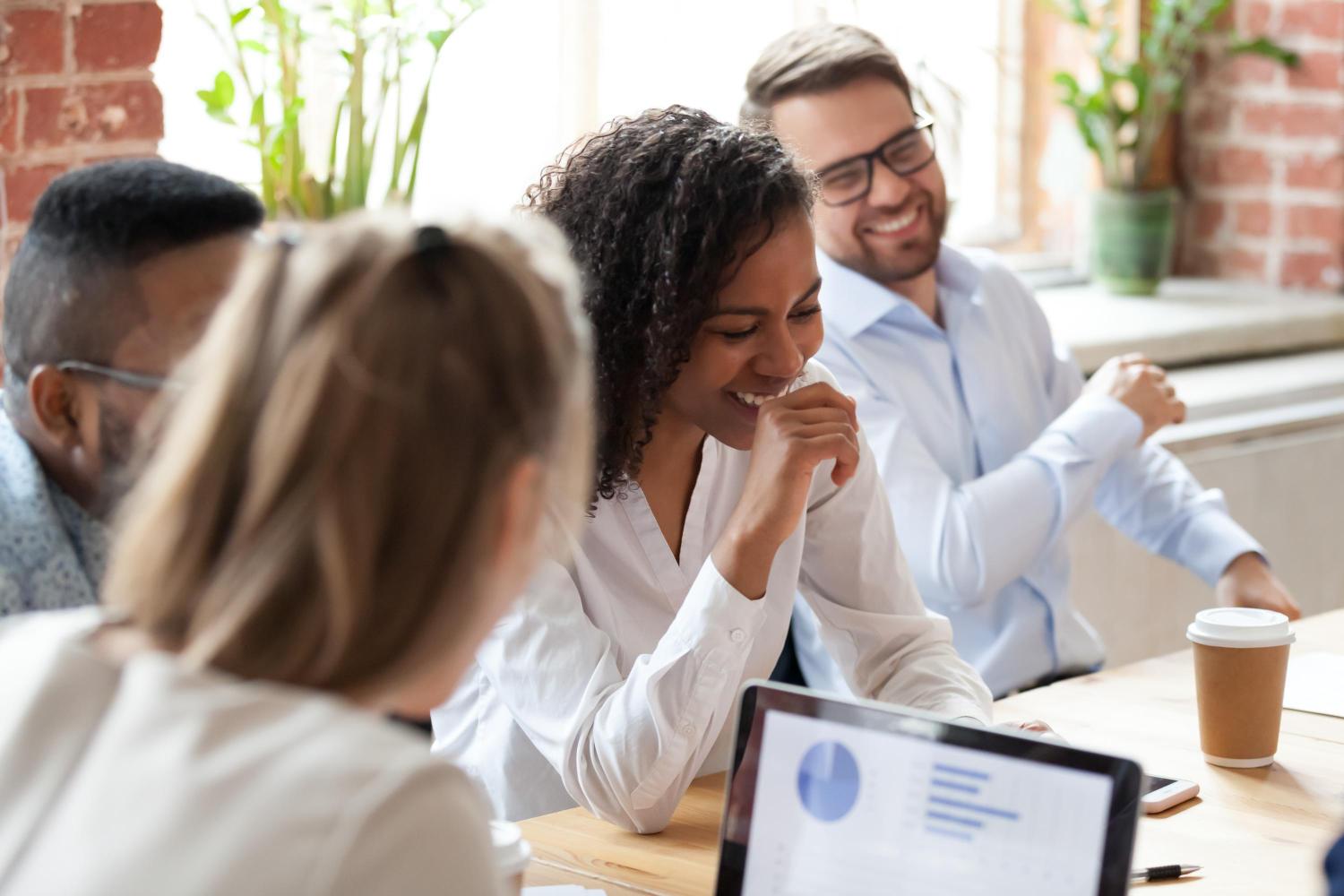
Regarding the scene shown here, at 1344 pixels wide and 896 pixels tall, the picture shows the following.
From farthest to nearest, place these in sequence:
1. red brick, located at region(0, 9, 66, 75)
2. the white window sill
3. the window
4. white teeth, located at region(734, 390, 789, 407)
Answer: the white window sill → the window → red brick, located at region(0, 9, 66, 75) → white teeth, located at region(734, 390, 789, 407)

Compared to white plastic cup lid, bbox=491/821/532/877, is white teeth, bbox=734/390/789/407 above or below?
above

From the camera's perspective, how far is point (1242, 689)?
1.54 meters

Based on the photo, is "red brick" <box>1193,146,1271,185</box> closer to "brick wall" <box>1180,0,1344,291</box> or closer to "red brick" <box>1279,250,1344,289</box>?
"brick wall" <box>1180,0,1344,291</box>

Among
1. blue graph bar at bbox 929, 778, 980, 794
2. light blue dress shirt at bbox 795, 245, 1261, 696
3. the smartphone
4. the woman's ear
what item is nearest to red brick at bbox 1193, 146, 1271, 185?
light blue dress shirt at bbox 795, 245, 1261, 696

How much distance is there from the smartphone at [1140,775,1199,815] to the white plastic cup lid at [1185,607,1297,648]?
0.47 ft

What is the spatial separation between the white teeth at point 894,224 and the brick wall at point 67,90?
1031 mm

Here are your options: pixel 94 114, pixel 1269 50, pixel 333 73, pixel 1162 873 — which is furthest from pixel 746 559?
pixel 1269 50

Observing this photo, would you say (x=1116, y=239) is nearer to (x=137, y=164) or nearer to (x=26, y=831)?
(x=137, y=164)

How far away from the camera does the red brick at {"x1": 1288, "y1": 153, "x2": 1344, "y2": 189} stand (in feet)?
11.6

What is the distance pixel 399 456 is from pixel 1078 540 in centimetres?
237

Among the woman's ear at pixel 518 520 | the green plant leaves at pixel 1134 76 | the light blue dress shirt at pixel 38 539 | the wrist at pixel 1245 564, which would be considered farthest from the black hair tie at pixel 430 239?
the green plant leaves at pixel 1134 76

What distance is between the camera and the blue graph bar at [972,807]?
1.02 metres

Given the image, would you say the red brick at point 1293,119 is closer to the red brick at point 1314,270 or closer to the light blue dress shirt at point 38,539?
the red brick at point 1314,270

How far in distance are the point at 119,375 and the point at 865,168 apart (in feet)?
4.38
